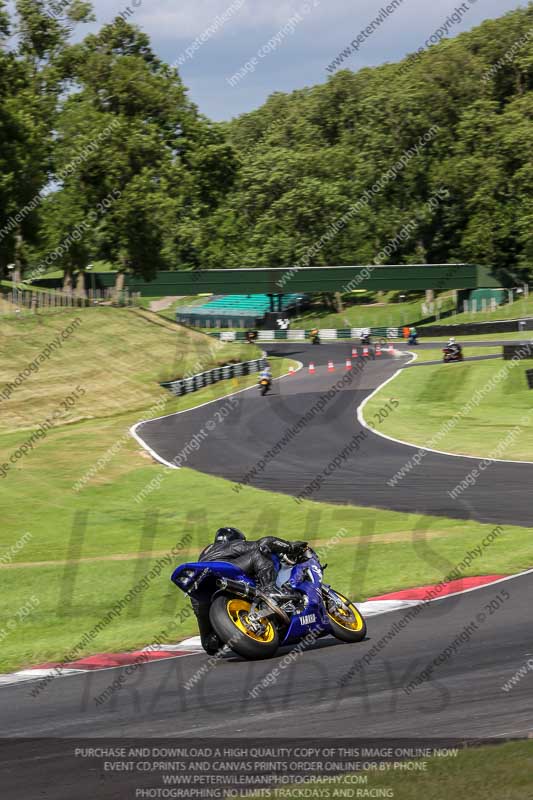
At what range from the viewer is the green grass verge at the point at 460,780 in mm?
5473

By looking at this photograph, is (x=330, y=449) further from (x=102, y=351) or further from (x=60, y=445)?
(x=102, y=351)

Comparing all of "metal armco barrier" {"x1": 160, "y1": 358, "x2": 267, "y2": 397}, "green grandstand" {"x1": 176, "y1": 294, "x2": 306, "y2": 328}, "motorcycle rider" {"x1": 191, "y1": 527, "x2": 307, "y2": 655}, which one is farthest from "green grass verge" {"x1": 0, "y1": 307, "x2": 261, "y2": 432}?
"motorcycle rider" {"x1": 191, "y1": 527, "x2": 307, "y2": 655}

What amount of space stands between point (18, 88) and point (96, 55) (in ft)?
56.1

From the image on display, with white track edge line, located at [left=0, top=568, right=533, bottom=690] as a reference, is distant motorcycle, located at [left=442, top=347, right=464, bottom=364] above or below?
below

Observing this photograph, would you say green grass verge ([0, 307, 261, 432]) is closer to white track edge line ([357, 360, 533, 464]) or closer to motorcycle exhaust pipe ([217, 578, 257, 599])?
white track edge line ([357, 360, 533, 464])

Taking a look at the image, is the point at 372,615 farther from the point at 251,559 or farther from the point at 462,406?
the point at 462,406

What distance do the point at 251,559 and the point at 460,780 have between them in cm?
443

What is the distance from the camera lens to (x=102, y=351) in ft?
171

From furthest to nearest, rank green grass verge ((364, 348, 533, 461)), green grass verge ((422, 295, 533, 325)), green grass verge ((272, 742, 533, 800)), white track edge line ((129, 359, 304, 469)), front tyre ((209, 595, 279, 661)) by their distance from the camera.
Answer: green grass verge ((422, 295, 533, 325))
white track edge line ((129, 359, 304, 469))
green grass verge ((364, 348, 533, 461))
front tyre ((209, 595, 279, 661))
green grass verge ((272, 742, 533, 800))

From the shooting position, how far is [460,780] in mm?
5684

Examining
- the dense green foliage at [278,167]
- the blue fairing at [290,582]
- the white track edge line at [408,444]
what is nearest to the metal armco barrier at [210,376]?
the white track edge line at [408,444]

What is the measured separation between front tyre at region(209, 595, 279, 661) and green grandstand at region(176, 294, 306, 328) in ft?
255

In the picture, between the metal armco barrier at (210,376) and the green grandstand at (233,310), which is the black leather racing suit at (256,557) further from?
the green grandstand at (233,310)

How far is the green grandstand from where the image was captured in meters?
92.2
